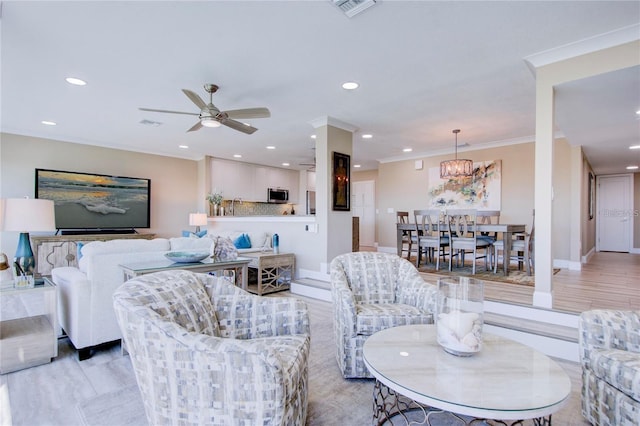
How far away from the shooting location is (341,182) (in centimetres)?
495

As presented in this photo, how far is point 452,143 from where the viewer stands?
6.24 m

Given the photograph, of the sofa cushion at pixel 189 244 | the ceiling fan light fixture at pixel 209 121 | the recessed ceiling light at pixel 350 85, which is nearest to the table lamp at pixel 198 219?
the sofa cushion at pixel 189 244

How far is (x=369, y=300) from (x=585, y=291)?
304 cm

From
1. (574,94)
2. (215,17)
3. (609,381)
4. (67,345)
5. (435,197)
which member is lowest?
(67,345)

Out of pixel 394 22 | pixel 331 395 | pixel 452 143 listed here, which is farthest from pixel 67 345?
pixel 452 143

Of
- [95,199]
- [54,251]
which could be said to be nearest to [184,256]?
[54,251]

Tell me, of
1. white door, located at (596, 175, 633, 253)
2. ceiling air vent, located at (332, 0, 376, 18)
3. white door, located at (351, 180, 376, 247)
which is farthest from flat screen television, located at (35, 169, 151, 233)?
white door, located at (596, 175, 633, 253)

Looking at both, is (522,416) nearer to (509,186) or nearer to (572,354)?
(572,354)

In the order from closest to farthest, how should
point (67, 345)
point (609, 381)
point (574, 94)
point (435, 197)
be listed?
point (609, 381) < point (67, 345) < point (574, 94) < point (435, 197)

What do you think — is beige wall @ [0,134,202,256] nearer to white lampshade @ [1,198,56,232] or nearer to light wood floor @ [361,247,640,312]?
white lampshade @ [1,198,56,232]

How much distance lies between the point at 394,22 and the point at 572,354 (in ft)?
9.65

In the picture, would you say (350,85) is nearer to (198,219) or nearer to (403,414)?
(403,414)

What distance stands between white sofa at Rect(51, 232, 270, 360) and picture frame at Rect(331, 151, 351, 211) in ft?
8.95

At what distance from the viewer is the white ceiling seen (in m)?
2.32
